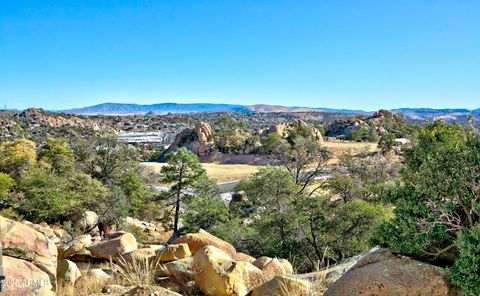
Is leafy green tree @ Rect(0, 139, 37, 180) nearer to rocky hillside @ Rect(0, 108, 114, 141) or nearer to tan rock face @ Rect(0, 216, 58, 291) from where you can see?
tan rock face @ Rect(0, 216, 58, 291)

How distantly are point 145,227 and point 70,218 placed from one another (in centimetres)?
591

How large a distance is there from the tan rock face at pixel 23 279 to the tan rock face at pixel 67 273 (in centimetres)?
210

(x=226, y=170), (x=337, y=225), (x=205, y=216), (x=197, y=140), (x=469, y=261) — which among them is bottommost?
(x=226, y=170)

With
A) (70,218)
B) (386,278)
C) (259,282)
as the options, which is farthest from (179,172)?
(386,278)

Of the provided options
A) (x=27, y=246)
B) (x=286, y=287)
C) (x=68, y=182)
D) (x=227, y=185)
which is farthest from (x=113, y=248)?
(x=227, y=185)

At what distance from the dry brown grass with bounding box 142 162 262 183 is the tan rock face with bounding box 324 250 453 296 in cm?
5087

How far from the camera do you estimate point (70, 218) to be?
84.6ft

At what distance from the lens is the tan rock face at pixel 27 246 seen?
274 inches

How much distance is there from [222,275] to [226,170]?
56810mm

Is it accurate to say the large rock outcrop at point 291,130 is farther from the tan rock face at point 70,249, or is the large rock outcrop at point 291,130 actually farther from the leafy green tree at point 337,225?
the tan rock face at point 70,249

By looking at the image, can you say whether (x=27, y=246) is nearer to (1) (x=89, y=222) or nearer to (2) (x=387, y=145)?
(1) (x=89, y=222)

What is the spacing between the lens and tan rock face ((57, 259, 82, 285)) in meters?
8.92

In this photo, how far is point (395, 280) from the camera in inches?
189

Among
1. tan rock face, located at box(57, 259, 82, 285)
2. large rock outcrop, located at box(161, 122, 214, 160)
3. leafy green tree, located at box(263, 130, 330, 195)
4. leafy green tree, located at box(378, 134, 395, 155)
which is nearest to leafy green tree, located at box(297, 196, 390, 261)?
leafy green tree, located at box(263, 130, 330, 195)
